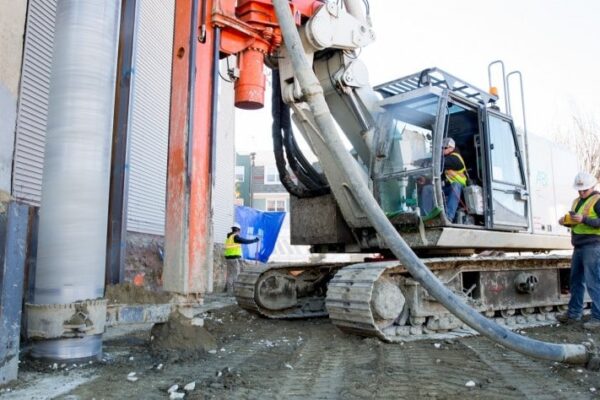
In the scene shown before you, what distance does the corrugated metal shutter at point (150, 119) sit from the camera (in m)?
8.66

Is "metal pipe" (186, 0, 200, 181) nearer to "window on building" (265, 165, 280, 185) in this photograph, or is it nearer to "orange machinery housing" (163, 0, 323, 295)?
"orange machinery housing" (163, 0, 323, 295)

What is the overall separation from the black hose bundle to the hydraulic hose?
1.89 metres

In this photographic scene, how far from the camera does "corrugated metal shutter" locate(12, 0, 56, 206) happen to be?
18.0 feet

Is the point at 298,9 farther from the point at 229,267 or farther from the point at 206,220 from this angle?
the point at 229,267

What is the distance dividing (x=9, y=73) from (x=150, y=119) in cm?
571

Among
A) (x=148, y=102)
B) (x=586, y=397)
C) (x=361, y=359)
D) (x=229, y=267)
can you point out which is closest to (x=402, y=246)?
(x=361, y=359)

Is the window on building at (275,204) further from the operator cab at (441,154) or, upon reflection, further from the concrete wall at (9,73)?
the concrete wall at (9,73)

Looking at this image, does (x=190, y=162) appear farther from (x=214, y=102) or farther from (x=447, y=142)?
(x=447, y=142)

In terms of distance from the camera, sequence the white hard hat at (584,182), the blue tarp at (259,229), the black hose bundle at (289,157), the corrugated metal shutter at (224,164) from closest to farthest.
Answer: the black hose bundle at (289,157), the white hard hat at (584,182), the corrugated metal shutter at (224,164), the blue tarp at (259,229)

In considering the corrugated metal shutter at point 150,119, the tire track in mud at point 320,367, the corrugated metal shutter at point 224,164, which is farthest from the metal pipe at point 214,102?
the corrugated metal shutter at point 224,164

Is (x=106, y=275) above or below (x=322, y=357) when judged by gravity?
above

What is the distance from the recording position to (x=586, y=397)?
3221 mm

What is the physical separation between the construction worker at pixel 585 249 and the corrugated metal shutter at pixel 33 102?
6.36 meters

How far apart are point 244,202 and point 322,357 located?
81.4ft
